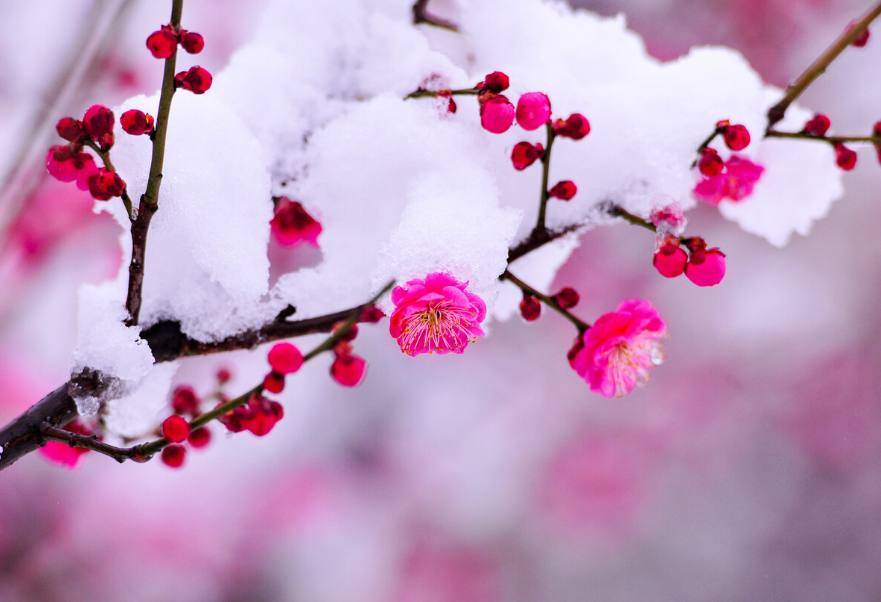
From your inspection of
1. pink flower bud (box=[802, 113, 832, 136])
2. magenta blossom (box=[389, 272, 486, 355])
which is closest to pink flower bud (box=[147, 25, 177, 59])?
magenta blossom (box=[389, 272, 486, 355])

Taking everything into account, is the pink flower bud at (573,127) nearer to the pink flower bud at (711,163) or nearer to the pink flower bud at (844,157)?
the pink flower bud at (711,163)

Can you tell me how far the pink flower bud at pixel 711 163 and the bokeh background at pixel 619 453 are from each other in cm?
167

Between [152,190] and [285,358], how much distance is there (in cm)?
19

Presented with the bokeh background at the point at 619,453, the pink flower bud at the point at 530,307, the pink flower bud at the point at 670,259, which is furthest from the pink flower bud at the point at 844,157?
the bokeh background at the point at 619,453

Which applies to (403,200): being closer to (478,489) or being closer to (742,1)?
(478,489)

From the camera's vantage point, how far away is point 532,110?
1.87 ft

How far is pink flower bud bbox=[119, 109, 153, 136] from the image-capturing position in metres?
0.47

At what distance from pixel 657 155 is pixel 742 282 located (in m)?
→ 2.03

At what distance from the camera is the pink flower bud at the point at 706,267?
1.91ft

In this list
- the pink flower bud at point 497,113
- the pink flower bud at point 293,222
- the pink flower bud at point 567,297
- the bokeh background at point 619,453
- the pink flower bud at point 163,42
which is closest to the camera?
the pink flower bud at point 163,42

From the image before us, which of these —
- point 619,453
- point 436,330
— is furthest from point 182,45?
point 619,453

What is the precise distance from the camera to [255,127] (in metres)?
0.68

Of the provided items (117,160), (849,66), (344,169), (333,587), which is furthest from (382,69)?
(849,66)

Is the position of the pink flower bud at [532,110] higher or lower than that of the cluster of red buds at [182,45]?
higher
